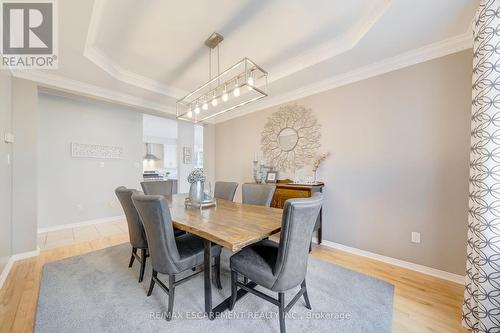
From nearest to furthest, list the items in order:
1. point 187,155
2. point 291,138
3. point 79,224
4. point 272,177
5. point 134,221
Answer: point 134,221, point 291,138, point 272,177, point 79,224, point 187,155

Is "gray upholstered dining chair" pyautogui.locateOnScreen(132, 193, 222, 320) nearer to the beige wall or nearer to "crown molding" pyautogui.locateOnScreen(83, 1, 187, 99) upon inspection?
"crown molding" pyautogui.locateOnScreen(83, 1, 187, 99)

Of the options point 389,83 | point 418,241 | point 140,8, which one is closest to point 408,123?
point 389,83

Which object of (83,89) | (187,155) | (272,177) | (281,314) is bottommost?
(281,314)

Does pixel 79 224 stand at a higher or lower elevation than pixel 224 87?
lower

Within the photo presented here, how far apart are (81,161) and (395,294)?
5.40 m

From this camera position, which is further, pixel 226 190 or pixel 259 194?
pixel 226 190

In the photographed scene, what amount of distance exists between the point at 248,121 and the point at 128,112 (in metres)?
2.81

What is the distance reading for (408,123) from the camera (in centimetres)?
236

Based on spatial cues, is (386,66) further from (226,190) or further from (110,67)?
(110,67)

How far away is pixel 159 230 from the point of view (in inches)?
58.1

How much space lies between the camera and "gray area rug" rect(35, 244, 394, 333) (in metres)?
1.47

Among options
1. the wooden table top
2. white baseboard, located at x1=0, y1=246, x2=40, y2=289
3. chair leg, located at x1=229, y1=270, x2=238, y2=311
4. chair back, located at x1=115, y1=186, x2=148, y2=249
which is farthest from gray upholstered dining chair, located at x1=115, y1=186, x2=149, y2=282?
white baseboard, located at x1=0, y1=246, x2=40, y2=289

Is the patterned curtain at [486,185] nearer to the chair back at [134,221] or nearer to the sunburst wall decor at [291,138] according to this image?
the sunburst wall decor at [291,138]

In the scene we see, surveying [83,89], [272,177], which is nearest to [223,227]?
[272,177]
